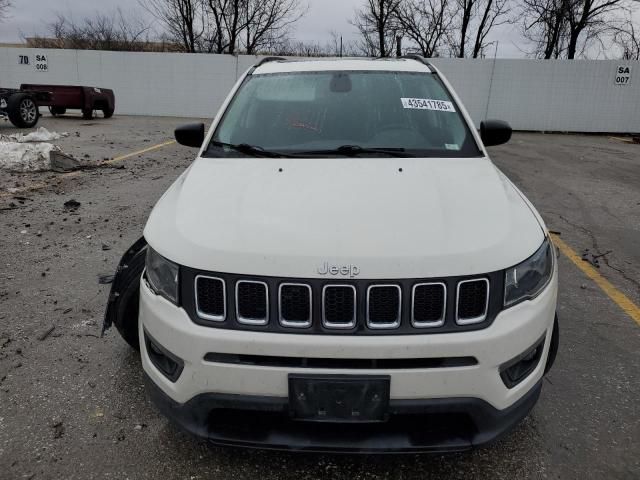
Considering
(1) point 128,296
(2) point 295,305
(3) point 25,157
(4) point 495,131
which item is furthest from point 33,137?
(2) point 295,305

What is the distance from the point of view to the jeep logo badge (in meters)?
1.78

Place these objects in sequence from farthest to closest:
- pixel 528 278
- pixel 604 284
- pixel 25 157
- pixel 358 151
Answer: pixel 25 157 → pixel 604 284 → pixel 358 151 → pixel 528 278

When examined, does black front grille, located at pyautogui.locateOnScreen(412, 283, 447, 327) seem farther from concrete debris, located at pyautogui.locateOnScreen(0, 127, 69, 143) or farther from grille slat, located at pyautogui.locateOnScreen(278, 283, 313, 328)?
concrete debris, located at pyautogui.locateOnScreen(0, 127, 69, 143)

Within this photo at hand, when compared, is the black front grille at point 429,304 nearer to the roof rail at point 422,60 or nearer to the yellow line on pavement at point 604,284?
the roof rail at point 422,60

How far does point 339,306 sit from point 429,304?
1.05 ft

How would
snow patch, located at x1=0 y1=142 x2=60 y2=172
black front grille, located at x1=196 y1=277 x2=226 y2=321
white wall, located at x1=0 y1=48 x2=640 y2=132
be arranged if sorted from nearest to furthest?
black front grille, located at x1=196 y1=277 x2=226 y2=321 → snow patch, located at x1=0 y1=142 x2=60 y2=172 → white wall, located at x1=0 y1=48 x2=640 y2=132

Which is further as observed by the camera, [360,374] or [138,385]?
[138,385]

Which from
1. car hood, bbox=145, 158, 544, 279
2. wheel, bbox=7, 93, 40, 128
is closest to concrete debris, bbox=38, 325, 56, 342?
car hood, bbox=145, 158, 544, 279

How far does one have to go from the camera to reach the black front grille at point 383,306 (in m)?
1.79

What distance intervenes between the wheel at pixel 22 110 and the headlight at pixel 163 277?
13.3 m

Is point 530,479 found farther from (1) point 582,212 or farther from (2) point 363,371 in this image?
(1) point 582,212

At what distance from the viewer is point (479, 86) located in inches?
769

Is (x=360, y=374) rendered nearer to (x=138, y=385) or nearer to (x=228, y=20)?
(x=138, y=385)

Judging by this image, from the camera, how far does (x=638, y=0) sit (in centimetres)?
2227
